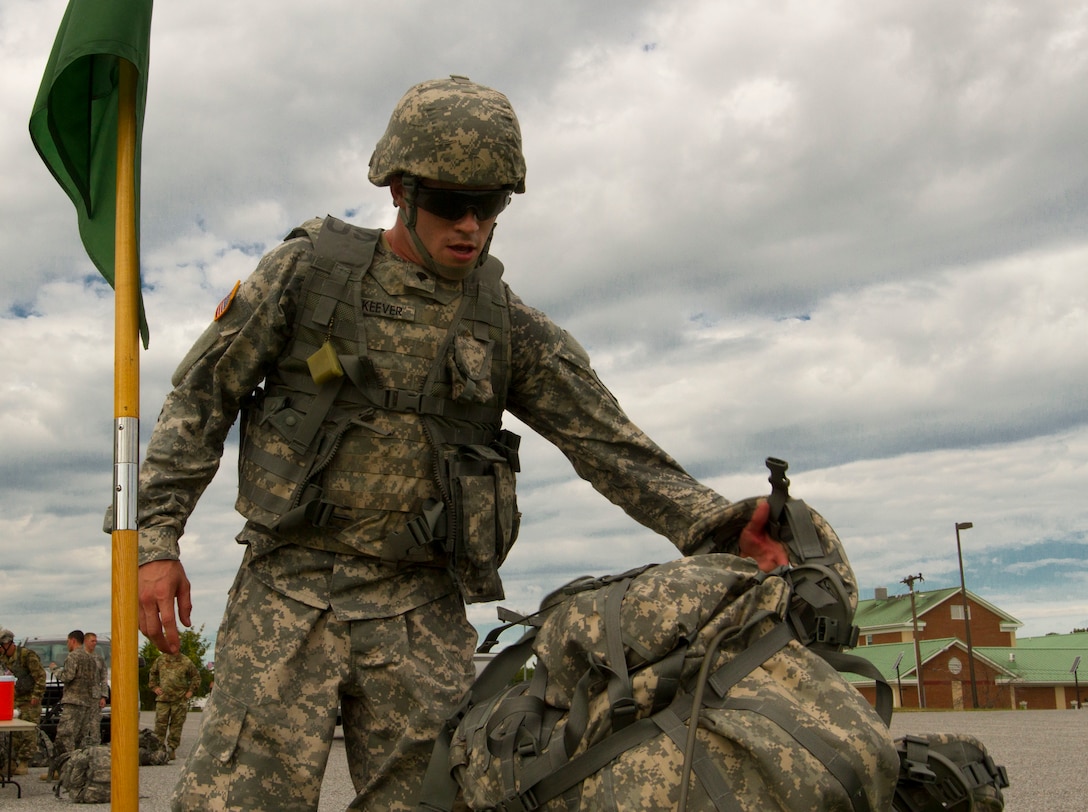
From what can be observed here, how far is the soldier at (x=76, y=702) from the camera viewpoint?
14914mm

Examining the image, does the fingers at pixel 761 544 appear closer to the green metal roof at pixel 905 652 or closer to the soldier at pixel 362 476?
the soldier at pixel 362 476

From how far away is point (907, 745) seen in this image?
337 cm

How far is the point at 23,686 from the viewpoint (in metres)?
15.5

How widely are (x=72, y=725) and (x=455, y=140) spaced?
14.0 metres

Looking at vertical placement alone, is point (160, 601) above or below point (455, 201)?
below

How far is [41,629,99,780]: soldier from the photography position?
14.9 metres

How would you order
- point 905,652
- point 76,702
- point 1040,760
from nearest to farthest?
1. point 1040,760
2. point 76,702
3. point 905,652

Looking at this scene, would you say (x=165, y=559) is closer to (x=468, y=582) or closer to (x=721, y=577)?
(x=468, y=582)

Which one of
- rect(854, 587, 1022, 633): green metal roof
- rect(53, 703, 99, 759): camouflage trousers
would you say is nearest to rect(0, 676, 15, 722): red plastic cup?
rect(53, 703, 99, 759): camouflage trousers

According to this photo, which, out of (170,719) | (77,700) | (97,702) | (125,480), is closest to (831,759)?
(125,480)

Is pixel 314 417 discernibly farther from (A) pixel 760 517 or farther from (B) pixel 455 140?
(A) pixel 760 517

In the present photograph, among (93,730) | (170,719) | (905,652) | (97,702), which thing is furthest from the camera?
(905,652)

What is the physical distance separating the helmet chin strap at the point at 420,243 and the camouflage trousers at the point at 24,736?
46.0 feet

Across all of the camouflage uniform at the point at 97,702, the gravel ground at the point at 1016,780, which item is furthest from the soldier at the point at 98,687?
the gravel ground at the point at 1016,780
